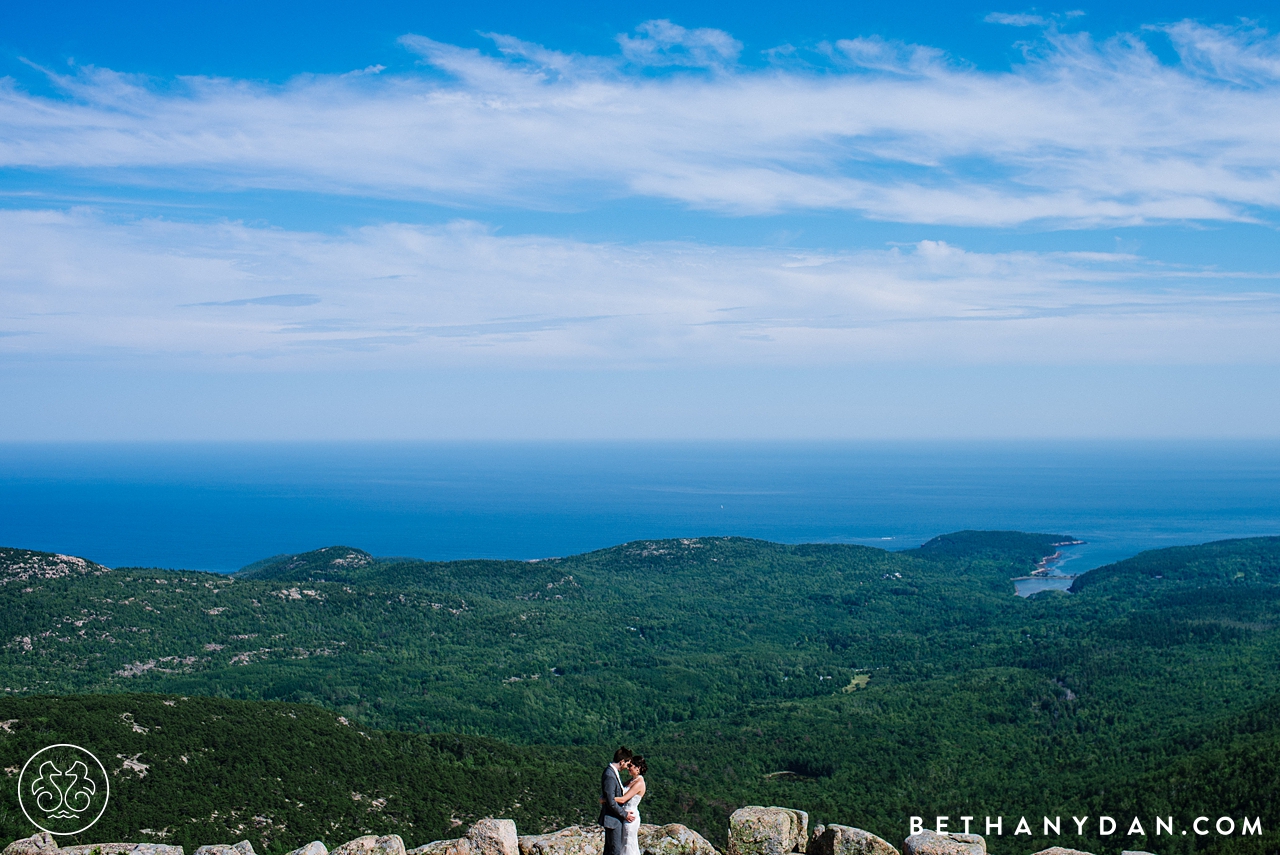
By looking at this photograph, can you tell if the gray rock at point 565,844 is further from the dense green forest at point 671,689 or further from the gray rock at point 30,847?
the dense green forest at point 671,689

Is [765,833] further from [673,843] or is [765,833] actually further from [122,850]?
[122,850]

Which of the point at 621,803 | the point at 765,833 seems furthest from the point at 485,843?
the point at 765,833

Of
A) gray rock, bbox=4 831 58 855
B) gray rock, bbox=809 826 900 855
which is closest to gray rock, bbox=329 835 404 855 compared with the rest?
gray rock, bbox=4 831 58 855

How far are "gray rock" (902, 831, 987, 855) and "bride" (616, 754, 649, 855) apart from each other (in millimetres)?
6480

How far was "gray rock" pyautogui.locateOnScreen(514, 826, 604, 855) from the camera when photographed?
15312mm

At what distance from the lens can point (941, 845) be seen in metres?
16.0

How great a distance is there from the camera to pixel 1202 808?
41.2 m

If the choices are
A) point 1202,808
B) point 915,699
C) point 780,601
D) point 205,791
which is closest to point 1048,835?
point 1202,808

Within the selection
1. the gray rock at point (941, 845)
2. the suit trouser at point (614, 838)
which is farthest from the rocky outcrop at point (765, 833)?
the suit trouser at point (614, 838)

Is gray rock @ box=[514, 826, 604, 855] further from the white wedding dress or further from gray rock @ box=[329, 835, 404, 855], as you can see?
the white wedding dress

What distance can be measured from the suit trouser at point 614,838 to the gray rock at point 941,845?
668cm

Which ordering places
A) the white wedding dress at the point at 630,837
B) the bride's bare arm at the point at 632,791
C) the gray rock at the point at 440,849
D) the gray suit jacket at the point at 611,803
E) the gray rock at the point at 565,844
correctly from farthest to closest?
1. the gray rock at the point at 440,849
2. the gray rock at the point at 565,844
3. the white wedding dress at the point at 630,837
4. the bride's bare arm at the point at 632,791
5. the gray suit jacket at the point at 611,803

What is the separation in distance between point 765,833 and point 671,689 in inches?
2710

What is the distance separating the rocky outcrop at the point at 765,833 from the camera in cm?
1650
